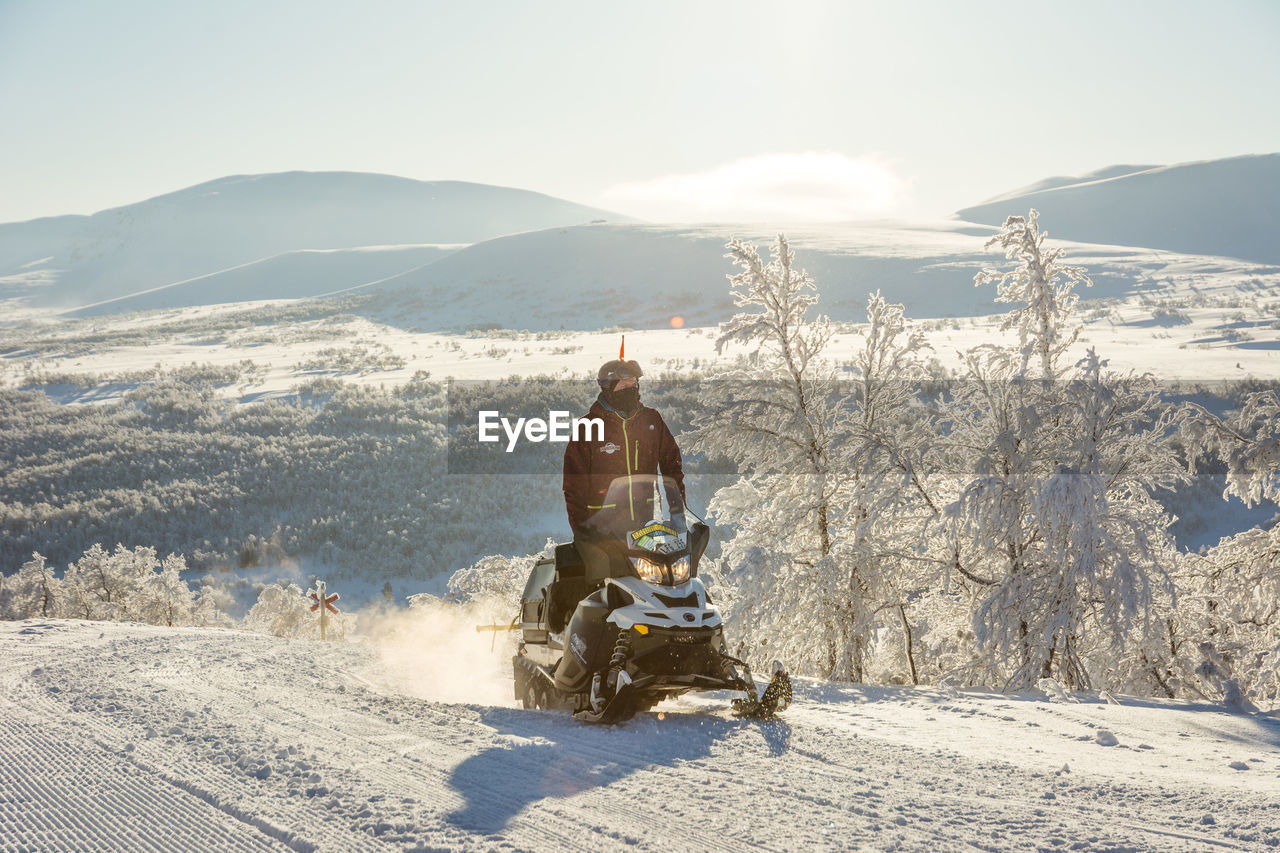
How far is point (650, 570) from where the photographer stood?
6.30m

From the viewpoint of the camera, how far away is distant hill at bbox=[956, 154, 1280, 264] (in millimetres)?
140000

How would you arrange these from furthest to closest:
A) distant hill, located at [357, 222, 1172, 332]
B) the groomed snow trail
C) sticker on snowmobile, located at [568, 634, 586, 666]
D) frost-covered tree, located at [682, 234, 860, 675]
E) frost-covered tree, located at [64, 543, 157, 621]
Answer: distant hill, located at [357, 222, 1172, 332]
frost-covered tree, located at [64, 543, 157, 621]
frost-covered tree, located at [682, 234, 860, 675]
sticker on snowmobile, located at [568, 634, 586, 666]
the groomed snow trail

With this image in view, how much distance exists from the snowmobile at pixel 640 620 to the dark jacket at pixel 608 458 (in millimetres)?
128

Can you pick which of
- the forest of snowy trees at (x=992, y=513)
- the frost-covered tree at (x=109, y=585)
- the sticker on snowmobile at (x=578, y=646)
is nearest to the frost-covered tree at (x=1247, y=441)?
the forest of snowy trees at (x=992, y=513)

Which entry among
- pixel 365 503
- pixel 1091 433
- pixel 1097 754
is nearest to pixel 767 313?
pixel 1091 433

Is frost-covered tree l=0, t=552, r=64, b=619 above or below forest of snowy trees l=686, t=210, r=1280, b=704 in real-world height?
below

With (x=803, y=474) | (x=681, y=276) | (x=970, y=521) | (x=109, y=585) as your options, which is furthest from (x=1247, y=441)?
(x=681, y=276)

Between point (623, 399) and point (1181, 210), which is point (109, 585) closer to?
point (623, 399)

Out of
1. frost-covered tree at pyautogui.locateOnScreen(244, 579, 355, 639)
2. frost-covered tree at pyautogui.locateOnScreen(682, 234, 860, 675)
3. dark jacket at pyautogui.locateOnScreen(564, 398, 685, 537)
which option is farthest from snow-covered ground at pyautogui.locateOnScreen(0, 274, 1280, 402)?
dark jacket at pyautogui.locateOnScreen(564, 398, 685, 537)

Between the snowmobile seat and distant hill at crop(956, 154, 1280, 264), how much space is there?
147 metres

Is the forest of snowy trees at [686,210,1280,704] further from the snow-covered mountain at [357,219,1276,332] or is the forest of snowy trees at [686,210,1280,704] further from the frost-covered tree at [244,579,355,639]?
the snow-covered mountain at [357,219,1276,332]

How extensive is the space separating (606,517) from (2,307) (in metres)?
241

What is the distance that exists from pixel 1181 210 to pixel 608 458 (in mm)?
184246

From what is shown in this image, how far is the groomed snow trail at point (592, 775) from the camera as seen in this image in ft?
13.4
